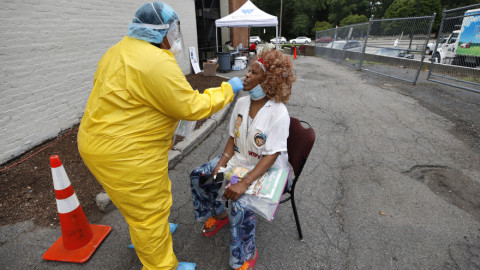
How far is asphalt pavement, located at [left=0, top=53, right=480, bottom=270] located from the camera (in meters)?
2.08

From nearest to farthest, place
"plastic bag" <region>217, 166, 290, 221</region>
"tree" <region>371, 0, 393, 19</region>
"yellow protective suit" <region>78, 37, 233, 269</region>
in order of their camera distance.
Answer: "yellow protective suit" <region>78, 37, 233, 269</region> → "plastic bag" <region>217, 166, 290, 221</region> → "tree" <region>371, 0, 393, 19</region>

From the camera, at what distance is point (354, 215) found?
8.41ft

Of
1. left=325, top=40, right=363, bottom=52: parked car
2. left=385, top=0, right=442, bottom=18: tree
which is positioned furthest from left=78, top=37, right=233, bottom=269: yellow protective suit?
left=385, top=0, right=442, bottom=18: tree

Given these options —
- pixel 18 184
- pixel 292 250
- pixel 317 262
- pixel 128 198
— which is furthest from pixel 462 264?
pixel 18 184

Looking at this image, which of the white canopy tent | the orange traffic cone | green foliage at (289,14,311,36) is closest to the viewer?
the orange traffic cone

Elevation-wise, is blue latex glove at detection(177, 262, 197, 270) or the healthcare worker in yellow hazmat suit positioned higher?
the healthcare worker in yellow hazmat suit

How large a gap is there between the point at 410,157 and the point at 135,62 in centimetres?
394

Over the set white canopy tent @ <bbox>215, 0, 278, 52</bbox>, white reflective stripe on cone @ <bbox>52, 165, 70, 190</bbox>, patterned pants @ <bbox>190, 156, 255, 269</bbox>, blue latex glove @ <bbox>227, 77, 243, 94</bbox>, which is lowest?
patterned pants @ <bbox>190, 156, 255, 269</bbox>

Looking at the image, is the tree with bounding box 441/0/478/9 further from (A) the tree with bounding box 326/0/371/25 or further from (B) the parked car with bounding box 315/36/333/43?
(B) the parked car with bounding box 315/36/333/43

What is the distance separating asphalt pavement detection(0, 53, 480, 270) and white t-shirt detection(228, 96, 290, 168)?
2.62ft

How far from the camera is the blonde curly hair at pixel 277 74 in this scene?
187 cm

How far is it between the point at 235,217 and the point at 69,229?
1.46 m

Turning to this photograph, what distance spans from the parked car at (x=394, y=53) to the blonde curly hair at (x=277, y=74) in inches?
380

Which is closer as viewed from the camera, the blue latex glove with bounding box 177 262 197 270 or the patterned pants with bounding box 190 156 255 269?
the patterned pants with bounding box 190 156 255 269
